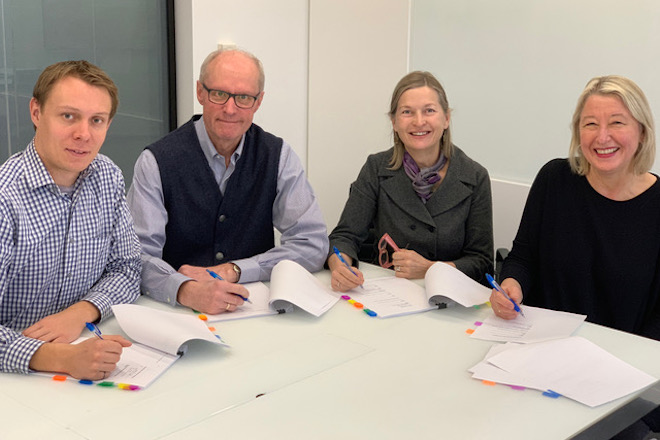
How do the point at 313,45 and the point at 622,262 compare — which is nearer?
the point at 622,262

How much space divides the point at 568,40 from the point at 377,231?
1277mm

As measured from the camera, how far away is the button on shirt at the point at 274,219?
2.15m

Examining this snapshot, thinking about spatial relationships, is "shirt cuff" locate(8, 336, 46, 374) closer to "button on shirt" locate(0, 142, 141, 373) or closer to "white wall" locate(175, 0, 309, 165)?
"button on shirt" locate(0, 142, 141, 373)

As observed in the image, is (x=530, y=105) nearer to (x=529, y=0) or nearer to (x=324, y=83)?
Answer: (x=529, y=0)

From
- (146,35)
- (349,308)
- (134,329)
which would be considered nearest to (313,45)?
(146,35)

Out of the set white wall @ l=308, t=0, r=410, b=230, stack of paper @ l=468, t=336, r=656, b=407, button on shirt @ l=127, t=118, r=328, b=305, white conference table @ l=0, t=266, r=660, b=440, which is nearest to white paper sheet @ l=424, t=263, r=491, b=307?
white conference table @ l=0, t=266, r=660, b=440

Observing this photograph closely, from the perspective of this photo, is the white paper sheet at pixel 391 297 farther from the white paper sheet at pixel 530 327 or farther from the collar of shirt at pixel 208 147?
the collar of shirt at pixel 208 147

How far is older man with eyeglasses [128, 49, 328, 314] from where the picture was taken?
2361 millimetres

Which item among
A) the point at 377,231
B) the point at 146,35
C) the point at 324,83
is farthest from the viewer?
the point at 324,83

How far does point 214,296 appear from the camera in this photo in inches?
77.2

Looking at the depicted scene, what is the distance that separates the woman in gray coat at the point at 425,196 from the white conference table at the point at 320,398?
0.81m

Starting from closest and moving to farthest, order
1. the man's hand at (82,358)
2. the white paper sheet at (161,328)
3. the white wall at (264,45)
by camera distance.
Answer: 1. the man's hand at (82,358)
2. the white paper sheet at (161,328)
3. the white wall at (264,45)

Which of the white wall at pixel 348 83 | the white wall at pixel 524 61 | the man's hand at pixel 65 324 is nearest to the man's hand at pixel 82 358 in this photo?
the man's hand at pixel 65 324

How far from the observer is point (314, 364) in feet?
5.53
